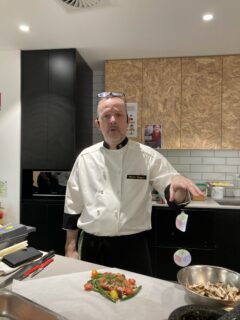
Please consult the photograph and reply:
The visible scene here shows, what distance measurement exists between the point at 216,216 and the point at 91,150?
5.07 feet

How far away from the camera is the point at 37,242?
2777mm

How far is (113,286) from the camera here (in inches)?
38.1

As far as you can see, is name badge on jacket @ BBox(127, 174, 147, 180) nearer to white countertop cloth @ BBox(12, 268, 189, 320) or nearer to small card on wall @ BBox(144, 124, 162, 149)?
white countertop cloth @ BBox(12, 268, 189, 320)

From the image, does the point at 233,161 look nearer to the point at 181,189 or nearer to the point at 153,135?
the point at 153,135

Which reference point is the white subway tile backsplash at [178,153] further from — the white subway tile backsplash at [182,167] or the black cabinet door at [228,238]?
the black cabinet door at [228,238]

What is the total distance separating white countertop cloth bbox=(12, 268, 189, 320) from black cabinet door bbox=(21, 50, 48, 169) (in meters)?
1.92

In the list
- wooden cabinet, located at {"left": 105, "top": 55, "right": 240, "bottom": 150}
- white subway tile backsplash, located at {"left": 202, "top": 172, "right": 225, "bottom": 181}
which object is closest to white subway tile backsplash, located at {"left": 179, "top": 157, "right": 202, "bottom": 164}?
white subway tile backsplash, located at {"left": 202, "top": 172, "right": 225, "bottom": 181}

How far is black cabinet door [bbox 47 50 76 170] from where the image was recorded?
274 centimetres

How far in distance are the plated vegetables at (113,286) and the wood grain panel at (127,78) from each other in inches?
82.0

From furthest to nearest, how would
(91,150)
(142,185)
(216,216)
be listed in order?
(216,216), (91,150), (142,185)

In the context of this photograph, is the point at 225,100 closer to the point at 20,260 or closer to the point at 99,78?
the point at 99,78

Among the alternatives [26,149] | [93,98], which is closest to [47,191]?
[26,149]

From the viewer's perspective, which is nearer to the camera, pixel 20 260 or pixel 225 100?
pixel 20 260

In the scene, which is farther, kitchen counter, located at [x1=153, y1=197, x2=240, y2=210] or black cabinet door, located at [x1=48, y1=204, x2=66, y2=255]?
black cabinet door, located at [x1=48, y1=204, x2=66, y2=255]
